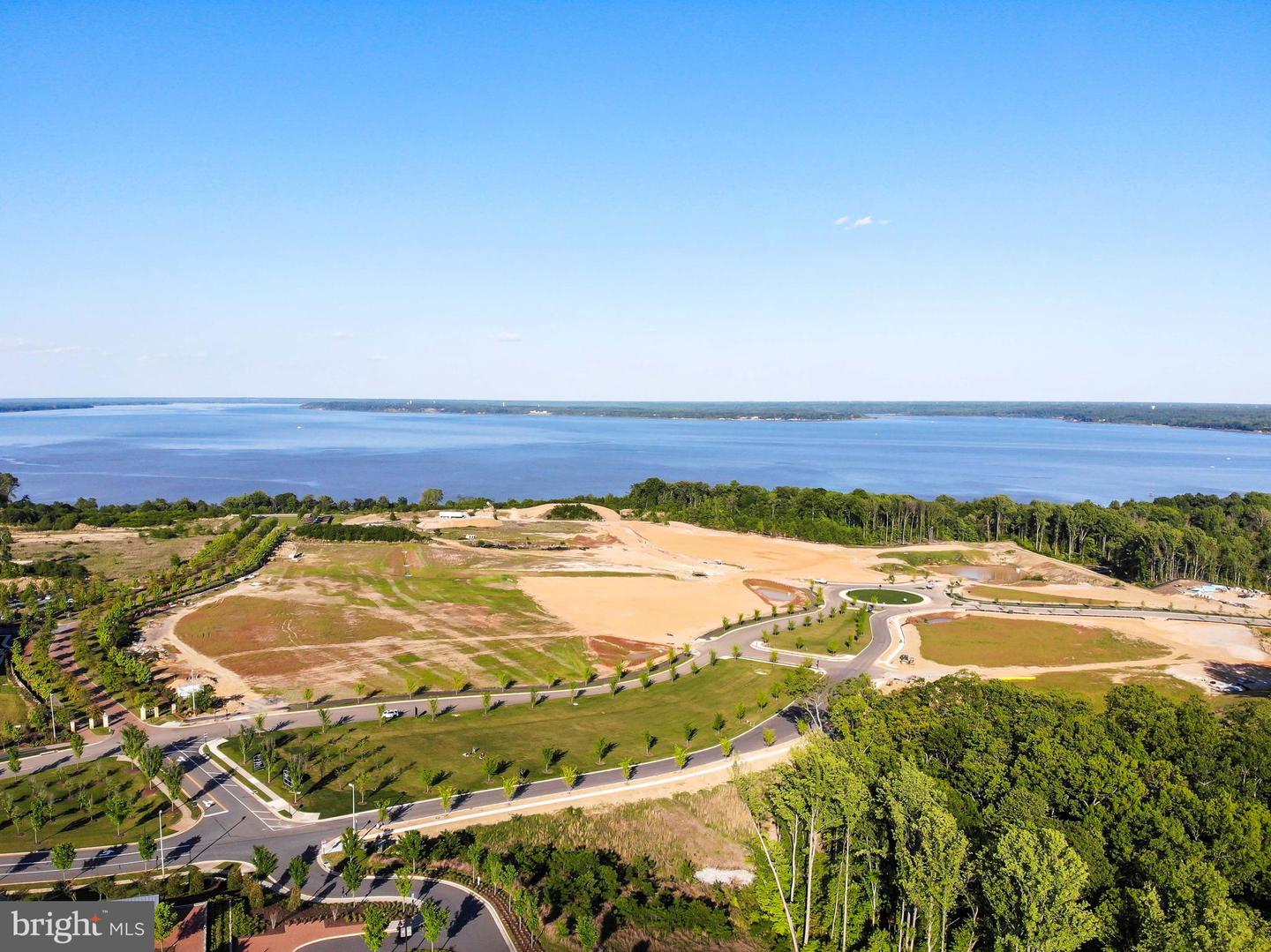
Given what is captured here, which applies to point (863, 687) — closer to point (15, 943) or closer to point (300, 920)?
point (300, 920)

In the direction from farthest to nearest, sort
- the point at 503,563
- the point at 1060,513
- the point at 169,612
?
the point at 1060,513
the point at 503,563
the point at 169,612

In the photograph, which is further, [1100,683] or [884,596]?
[884,596]

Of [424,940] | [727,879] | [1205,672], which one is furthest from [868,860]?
[1205,672]

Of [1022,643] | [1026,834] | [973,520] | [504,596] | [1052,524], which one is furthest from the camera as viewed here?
[973,520]

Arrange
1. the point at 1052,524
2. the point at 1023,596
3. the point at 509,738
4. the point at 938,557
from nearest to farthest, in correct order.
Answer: the point at 509,738, the point at 1023,596, the point at 938,557, the point at 1052,524

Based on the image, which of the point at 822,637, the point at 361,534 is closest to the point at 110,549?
the point at 361,534
